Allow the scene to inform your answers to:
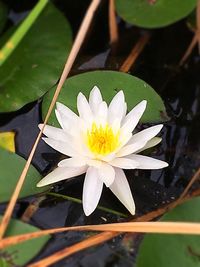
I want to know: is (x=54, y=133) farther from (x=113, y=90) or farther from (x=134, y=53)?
(x=134, y=53)

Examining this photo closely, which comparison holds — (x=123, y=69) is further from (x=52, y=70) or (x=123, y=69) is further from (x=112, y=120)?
(x=112, y=120)

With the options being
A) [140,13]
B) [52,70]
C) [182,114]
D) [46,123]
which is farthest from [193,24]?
[46,123]

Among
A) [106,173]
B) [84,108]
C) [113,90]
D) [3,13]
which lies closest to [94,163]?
[106,173]

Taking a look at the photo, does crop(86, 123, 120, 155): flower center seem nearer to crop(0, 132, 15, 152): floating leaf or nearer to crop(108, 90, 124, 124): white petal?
crop(108, 90, 124, 124): white petal

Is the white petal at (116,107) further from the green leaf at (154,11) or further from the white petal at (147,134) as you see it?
the green leaf at (154,11)

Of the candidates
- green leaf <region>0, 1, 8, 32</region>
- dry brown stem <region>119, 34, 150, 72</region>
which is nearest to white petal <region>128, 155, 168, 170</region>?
dry brown stem <region>119, 34, 150, 72</region>

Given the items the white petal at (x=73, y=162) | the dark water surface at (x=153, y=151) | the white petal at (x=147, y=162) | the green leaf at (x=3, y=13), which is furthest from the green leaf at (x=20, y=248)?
the green leaf at (x=3, y=13)
